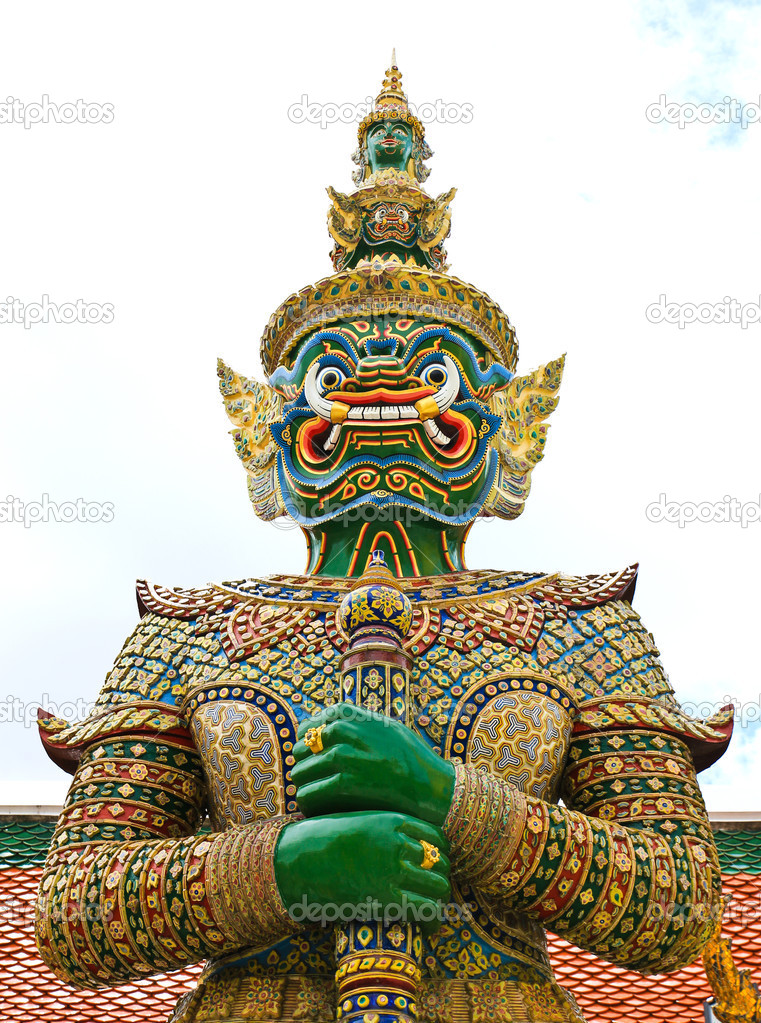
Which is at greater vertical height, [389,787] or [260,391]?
[260,391]

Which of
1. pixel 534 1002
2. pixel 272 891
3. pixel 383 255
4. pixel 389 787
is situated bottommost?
pixel 534 1002

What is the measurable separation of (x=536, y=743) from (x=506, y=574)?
932 millimetres

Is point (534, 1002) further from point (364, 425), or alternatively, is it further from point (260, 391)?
point (260, 391)

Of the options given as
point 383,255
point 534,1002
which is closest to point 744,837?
point 534,1002

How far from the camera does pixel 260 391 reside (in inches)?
242

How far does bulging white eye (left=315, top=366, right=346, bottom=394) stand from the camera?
5.62 m

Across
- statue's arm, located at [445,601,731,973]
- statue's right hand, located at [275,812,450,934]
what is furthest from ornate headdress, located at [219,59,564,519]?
statue's right hand, located at [275,812,450,934]

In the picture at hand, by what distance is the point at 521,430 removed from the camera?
6.09 metres

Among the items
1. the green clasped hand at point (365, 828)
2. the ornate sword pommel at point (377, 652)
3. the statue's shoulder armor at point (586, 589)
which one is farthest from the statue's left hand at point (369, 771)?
the statue's shoulder armor at point (586, 589)

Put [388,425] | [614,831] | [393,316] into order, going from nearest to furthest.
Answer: [614,831] < [388,425] < [393,316]

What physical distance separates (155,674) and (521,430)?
6.31 ft

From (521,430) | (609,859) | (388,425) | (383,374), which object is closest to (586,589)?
(521,430)

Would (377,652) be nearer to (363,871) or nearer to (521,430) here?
(363,871)

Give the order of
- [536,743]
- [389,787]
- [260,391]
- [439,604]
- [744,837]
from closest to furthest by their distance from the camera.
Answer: [389,787] → [536,743] → [439,604] → [260,391] → [744,837]
